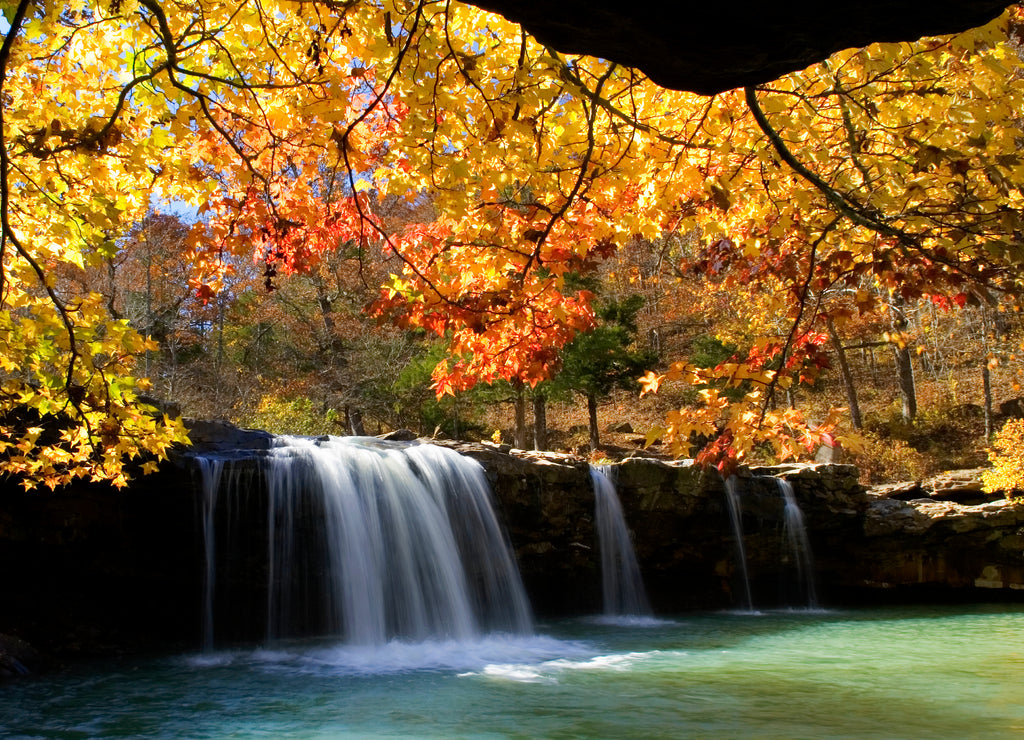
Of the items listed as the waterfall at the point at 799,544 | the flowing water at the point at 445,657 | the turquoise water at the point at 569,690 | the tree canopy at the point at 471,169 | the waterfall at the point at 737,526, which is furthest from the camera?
the waterfall at the point at 799,544

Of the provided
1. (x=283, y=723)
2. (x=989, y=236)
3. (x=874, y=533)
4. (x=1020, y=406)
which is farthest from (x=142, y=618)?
(x=1020, y=406)

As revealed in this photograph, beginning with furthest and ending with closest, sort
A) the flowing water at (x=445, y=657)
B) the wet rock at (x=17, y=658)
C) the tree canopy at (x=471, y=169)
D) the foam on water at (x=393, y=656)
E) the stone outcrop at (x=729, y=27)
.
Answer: the foam on water at (x=393, y=656) → the wet rock at (x=17, y=658) → the flowing water at (x=445, y=657) → the tree canopy at (x=471, y=169) → the stone outcrop at (x=729, y=27)

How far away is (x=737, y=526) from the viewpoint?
12.2m

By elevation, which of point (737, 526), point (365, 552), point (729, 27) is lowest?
point (737, 526)

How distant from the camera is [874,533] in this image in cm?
1214

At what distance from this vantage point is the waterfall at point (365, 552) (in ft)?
30.3

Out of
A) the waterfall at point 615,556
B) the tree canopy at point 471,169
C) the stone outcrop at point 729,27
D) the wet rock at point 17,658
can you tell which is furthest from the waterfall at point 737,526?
the stone outcrop at point 729,27

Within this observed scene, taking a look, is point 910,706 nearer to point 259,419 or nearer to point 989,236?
point 989,236

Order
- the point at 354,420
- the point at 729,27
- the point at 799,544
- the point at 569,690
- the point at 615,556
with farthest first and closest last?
the point at 354,420
the point at 799,544
the point at 615,556
the point at 569,690
the point at 729,27

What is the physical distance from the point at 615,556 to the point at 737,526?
2034mm

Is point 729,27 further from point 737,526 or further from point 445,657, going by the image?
point 737,526

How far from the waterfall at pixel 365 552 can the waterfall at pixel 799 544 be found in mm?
4777

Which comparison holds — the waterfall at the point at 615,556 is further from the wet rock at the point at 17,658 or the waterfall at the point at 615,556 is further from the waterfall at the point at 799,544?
the wet rock at the point at 17,658

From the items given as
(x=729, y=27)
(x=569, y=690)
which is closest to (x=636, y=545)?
(x=569, y=690)
